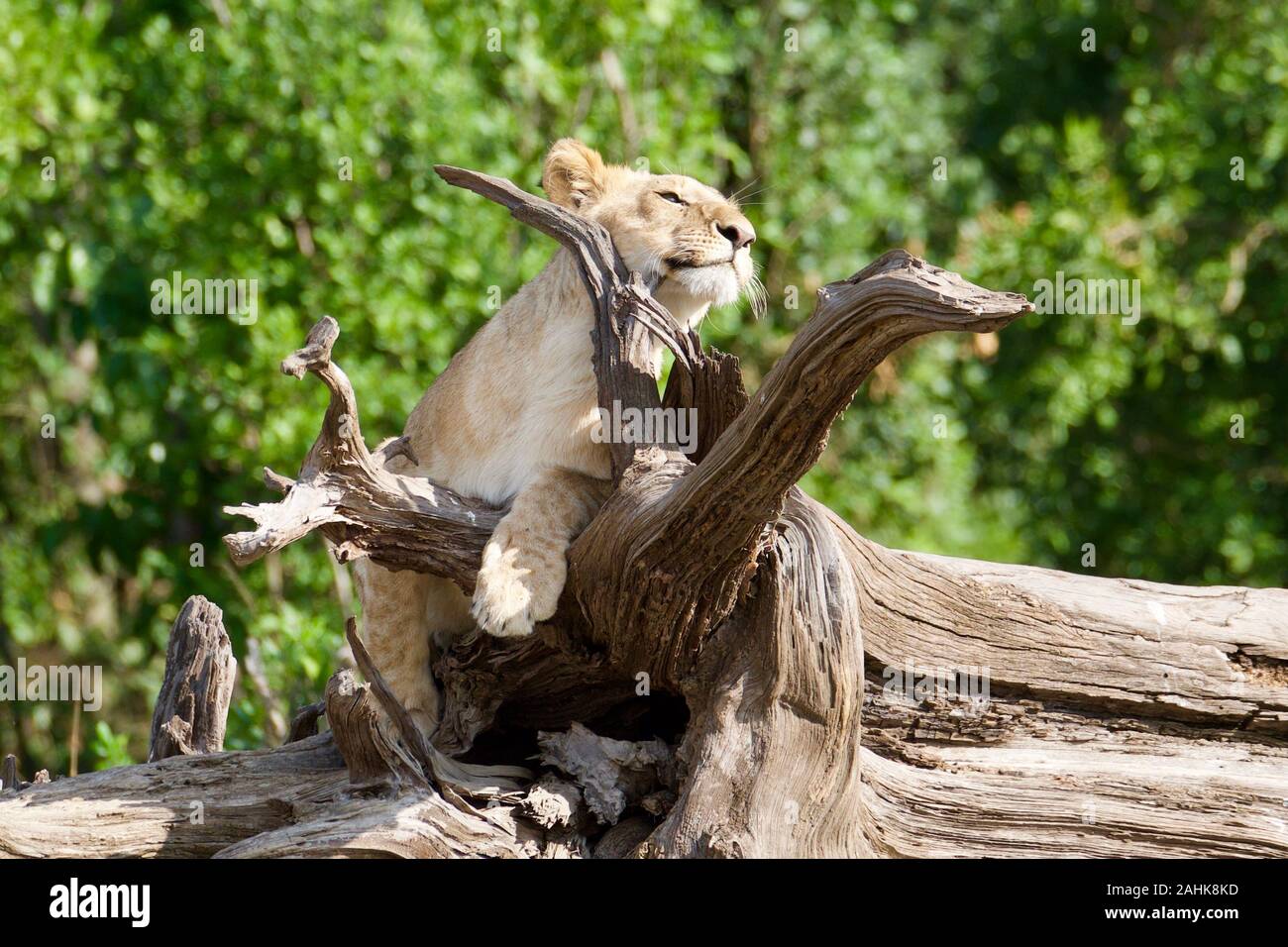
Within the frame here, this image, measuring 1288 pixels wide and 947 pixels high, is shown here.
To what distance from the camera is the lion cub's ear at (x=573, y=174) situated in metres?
5.19

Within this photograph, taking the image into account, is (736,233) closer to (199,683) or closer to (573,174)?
(573,174)

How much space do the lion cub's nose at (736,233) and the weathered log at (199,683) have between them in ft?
7.36

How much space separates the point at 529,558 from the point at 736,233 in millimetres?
1237

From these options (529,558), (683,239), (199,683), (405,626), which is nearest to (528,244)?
(199,683)

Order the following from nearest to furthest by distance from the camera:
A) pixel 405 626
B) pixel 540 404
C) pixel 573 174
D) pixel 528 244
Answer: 1. pixel 540 404
2. pixel 405 626
3. pixel 573 174
4. pixel 528 244

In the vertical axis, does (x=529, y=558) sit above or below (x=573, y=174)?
below

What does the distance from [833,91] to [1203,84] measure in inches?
94.4

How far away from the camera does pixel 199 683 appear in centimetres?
544

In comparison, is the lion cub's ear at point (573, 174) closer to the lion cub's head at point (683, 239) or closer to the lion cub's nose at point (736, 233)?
the lion cub's head at point (683, 239)

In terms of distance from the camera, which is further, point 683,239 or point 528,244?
point 528,244

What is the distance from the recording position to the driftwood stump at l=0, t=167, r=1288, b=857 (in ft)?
13.2
